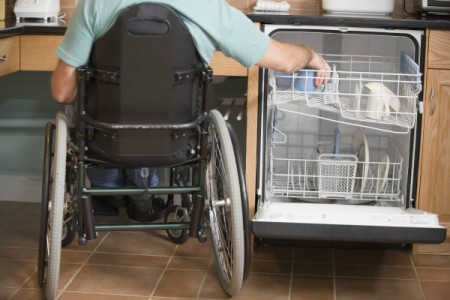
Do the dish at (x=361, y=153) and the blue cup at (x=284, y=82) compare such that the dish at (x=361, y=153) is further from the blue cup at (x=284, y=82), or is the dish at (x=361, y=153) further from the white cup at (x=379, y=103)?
the blue cup at (x=284, y=82)

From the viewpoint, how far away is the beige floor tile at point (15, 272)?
3016 mm

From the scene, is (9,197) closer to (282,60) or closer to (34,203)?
(34,203)

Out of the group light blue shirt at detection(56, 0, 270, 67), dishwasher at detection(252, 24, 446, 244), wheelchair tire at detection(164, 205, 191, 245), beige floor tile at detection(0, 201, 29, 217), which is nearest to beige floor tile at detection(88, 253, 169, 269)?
wheelchair tire at detection(164, 205, 191, 245)

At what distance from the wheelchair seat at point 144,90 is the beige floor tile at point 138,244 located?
74 centimetres

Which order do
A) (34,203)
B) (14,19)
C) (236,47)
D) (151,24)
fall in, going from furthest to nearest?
1. (34,203)
2. (14,19)
3. (236,47)
4. (151,24)

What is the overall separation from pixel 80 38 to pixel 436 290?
4.92 ft

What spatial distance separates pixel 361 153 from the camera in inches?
131

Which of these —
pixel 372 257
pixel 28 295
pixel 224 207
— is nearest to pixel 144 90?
pixel 224 207

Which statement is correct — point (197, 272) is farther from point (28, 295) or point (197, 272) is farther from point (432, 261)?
point (432, 261)

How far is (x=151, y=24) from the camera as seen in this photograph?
246cm

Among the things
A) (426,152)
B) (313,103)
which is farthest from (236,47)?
(426,152)

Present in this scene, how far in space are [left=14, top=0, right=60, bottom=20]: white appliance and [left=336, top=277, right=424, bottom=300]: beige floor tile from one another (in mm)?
1587

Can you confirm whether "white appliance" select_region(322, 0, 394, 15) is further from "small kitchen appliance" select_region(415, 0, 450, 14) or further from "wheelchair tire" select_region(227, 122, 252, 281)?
"wheelchair tire" select_region(227, 122, 252, 281)

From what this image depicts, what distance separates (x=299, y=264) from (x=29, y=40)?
4.38 ft
